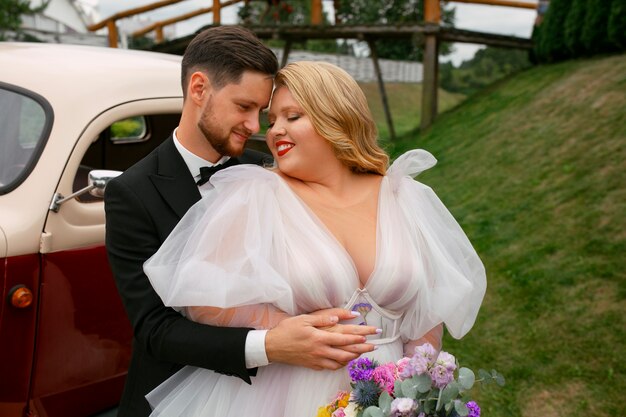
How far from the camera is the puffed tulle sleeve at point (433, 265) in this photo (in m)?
1.92

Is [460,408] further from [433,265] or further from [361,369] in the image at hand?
[433,265]

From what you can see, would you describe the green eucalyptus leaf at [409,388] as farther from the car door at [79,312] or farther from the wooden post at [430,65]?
the wooden post at [430,65]

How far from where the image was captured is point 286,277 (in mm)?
1744

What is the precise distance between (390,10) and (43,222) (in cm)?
1849

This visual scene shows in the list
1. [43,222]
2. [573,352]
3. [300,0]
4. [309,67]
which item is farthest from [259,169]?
[300,0]

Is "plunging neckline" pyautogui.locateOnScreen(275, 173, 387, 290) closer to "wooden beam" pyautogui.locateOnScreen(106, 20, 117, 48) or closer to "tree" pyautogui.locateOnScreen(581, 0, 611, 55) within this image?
"tree" pyautogui.locateOnScreen(581, 0, 611, 55)

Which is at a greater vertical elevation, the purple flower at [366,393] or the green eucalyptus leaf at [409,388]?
the green eucalyptus leaf at [409,388]

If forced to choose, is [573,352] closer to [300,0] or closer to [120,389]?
[120,389]

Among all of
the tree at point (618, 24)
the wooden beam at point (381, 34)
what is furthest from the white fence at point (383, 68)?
the tree at point (618, 24)

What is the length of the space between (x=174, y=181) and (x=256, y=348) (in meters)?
0.61

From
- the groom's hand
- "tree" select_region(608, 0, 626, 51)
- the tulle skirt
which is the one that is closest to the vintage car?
the tulle skirt

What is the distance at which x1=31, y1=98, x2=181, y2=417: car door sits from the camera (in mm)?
2613

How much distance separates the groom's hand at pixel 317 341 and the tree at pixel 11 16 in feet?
Result: 62.1

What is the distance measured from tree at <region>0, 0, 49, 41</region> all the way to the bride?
733 inches
